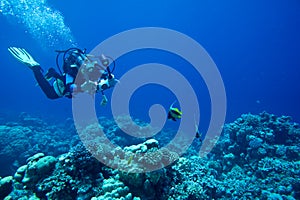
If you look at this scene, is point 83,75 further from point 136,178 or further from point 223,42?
point 223,42

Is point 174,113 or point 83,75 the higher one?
point 83,75

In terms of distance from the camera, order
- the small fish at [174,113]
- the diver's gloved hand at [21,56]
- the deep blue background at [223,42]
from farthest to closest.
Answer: the deep blue background at [223,42]
the diver's gloved hand at [21,56]
the small fish at [174,113]

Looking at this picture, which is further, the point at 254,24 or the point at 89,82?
the point at 254,24

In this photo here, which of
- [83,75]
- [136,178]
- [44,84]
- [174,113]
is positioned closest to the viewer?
[136,178]

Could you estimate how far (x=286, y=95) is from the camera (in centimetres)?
8950

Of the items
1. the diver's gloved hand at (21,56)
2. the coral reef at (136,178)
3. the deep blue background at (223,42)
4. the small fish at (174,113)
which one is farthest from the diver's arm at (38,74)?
the deep blue background at (223,42)

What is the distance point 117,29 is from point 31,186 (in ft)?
311

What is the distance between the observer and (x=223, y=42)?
10125 cm

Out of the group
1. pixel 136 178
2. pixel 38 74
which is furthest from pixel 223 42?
pixel 136 178

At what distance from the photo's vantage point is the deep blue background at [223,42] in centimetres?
7525

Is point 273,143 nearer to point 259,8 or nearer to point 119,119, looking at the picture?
point 119,119

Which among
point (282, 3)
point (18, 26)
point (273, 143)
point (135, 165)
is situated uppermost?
point (282, 3)

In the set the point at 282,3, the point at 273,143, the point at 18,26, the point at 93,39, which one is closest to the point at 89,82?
the point at 273,143

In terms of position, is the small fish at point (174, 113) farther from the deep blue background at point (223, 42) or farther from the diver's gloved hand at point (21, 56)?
the deep blue background at point (223, 42)
